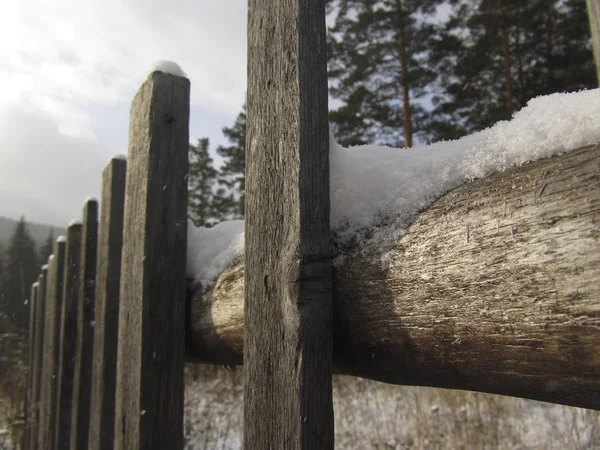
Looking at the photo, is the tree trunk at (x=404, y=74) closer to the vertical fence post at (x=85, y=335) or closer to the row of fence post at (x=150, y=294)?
the vertical fence post at (x=85, y=335)

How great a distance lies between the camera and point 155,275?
1.42 meters

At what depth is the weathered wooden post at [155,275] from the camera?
135 centimetres

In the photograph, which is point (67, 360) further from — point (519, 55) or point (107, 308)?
point (519, 55)

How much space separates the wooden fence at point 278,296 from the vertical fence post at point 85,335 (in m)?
1.00

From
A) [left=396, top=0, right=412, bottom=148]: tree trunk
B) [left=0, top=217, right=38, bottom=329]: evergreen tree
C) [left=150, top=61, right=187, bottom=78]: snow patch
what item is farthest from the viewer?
[left=0, top=217, right=38, bottom=329]: evergreen tree

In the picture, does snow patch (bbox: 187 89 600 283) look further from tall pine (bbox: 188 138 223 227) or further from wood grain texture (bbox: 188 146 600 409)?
tall pine (bbox: 188 138 223 227)

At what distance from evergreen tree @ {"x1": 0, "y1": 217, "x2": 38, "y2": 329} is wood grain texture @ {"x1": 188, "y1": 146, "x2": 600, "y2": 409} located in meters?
34.5

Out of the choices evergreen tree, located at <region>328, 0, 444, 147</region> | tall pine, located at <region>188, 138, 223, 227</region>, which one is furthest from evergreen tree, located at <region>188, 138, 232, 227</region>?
evergreen tree, located at <region>328, 0, 444, 147</region>

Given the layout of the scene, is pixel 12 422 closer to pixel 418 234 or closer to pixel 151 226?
pixel 151 226

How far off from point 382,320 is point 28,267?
43.4 metres

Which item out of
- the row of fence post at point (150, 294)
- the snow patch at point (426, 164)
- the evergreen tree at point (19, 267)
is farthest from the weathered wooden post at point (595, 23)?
the evergreen tree at point (19, 267)

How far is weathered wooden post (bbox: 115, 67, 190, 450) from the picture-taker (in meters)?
1.35

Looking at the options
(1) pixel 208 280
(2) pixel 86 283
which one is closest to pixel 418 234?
(1) pixel 208 280

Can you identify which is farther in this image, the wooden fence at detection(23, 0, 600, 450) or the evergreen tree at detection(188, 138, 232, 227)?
the evergreen tree at detection(188, 138, 232, 227)
